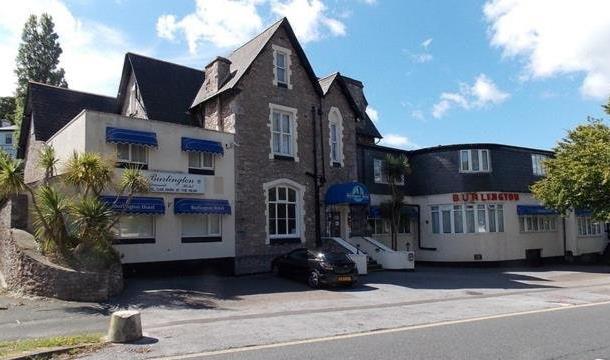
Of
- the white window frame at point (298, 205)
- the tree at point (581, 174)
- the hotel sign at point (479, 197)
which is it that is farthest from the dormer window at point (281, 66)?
the tree at point (581, 174)

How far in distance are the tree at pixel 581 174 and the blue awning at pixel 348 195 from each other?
35.4 feet

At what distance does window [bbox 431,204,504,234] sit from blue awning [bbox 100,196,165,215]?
17655mm

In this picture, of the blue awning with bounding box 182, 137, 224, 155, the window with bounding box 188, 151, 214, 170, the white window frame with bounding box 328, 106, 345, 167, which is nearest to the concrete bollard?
the blue awning with bounding box 182, 137, 224, 155

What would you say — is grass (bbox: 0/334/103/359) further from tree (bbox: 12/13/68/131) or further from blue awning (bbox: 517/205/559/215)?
tree (bbox: 12/13/68/131)

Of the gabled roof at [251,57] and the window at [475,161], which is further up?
the gabled roof at [251,57]

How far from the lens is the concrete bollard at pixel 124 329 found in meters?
9.73

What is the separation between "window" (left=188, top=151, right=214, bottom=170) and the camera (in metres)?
22.0

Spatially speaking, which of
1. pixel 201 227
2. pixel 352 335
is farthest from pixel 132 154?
pixel 352 335

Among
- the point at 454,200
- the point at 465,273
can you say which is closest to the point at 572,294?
the point at 465,273

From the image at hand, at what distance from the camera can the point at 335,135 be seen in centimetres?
2806

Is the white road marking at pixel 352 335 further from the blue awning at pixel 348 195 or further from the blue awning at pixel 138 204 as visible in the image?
the blue awning at pixel 348 195

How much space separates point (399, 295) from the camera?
696 inches

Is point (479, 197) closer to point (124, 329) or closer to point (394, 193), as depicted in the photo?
point (394, 193)

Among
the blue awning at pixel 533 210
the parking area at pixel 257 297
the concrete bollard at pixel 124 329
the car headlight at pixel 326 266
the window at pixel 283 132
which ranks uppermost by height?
the window at pixel 283 132
